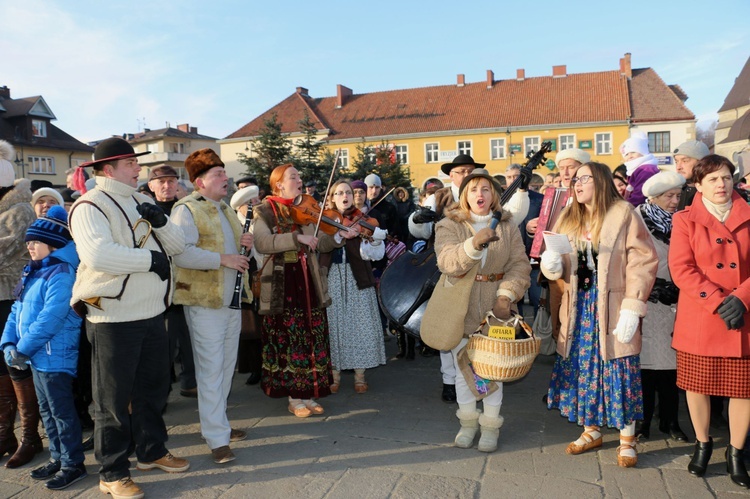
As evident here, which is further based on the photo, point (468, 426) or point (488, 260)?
point (468, 426)

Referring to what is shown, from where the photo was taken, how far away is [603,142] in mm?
38000

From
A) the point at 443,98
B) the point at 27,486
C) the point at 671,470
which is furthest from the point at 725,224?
the point at 443,98

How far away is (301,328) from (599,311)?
2437 millimetres

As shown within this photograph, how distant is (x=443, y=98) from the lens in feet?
143

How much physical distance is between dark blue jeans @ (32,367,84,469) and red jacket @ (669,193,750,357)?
402 centimetres

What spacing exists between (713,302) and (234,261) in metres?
3.12

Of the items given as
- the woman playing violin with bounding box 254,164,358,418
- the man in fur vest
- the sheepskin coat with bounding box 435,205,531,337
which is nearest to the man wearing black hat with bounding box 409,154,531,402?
the sheepskin coat with bounding box 435,205,531,337

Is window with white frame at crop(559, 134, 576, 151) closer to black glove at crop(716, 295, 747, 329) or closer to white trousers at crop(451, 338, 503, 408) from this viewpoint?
white trousers at crop(451, 338, 503, 408)

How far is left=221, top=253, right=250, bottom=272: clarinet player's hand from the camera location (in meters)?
3.92

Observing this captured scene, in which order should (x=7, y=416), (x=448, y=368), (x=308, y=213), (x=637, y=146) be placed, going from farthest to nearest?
(x=637, y=146)
(x=448, y=368)
(x=308, y=213)
(x=7, y=416)

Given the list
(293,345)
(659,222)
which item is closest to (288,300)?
(293,345)

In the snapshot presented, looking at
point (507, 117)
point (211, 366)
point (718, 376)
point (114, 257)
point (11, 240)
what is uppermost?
point (507, 117)

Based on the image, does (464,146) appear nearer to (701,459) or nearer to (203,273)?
(203,273)

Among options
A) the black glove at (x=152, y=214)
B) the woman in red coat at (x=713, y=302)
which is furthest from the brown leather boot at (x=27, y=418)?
the woman in red coat at (x=713, y=302)
